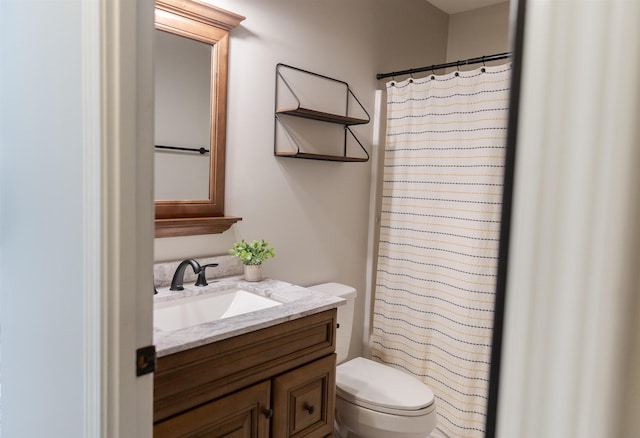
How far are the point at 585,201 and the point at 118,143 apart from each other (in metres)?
0.76

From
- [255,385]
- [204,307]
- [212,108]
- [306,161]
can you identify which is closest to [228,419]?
[255,385]

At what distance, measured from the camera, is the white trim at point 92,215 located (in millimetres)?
795

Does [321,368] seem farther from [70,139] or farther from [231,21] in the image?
[231,21]

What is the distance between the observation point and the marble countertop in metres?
1.20

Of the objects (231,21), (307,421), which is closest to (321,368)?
(307,421)

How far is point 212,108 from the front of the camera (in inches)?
72.1

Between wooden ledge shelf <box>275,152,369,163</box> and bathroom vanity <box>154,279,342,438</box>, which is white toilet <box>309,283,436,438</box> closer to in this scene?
bathroom vanity <box>154,279,342,438</box>

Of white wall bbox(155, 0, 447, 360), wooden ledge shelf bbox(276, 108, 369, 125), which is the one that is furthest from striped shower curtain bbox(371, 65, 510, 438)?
wooden ledge shelf bbox(276, 108, 369, 125)

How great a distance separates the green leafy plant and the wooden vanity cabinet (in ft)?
1.37

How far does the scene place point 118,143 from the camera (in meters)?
0.81

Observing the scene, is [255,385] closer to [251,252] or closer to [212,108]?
[251,252]

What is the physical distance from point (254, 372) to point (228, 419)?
0.16 metres

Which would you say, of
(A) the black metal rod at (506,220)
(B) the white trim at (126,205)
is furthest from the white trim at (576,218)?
(B) the white trim at (126,205)

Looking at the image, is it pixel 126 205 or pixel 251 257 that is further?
pixel 251 257
